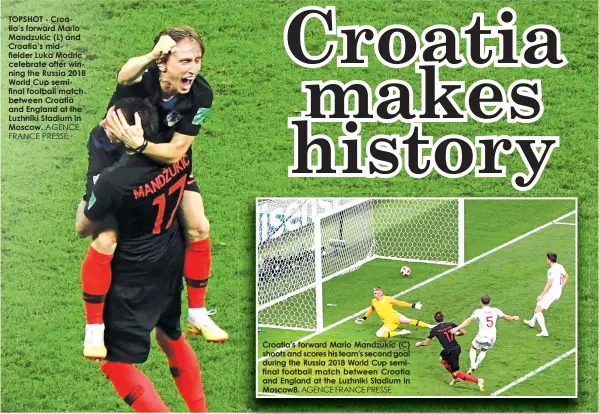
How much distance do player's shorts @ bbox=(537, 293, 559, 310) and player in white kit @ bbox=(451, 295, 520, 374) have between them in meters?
0.27

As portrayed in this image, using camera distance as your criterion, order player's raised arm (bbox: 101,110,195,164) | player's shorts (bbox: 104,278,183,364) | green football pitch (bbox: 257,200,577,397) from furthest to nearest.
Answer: green football pitch (bbox: 257,200,577,397) < player's shorts (bbox: 104,278,183,364) < player's raised arm (bbox: 101,110,195,164)

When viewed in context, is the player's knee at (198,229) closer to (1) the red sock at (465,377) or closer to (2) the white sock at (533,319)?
(1) the red sock at (465,377)

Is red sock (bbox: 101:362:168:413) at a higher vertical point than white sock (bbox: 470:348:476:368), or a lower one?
lower

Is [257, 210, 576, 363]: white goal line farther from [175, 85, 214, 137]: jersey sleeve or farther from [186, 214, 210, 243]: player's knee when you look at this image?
[175, 85, 214, 137]: jersey sleeve

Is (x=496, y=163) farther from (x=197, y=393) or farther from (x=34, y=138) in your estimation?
(x=34, y=138)

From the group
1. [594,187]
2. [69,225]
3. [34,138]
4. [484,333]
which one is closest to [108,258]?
[69,225]

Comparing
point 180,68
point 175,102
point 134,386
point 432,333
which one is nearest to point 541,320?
point 432,333

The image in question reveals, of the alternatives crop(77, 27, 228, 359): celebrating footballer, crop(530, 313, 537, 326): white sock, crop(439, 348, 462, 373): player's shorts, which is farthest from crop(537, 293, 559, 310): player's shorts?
crop(77, 27, 228, 359): celebrating footballer

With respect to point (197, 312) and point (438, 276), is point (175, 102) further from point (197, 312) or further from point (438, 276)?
point (438, 276)

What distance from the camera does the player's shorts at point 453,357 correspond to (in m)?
13.8

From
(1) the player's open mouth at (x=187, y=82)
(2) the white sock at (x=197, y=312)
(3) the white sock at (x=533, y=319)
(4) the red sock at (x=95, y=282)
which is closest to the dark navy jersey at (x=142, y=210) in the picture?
(4) the red sock at (x=95, y=282)

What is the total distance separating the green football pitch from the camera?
13906 millimetres

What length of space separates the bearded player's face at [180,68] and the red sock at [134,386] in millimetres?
2748

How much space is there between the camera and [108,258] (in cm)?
1382
